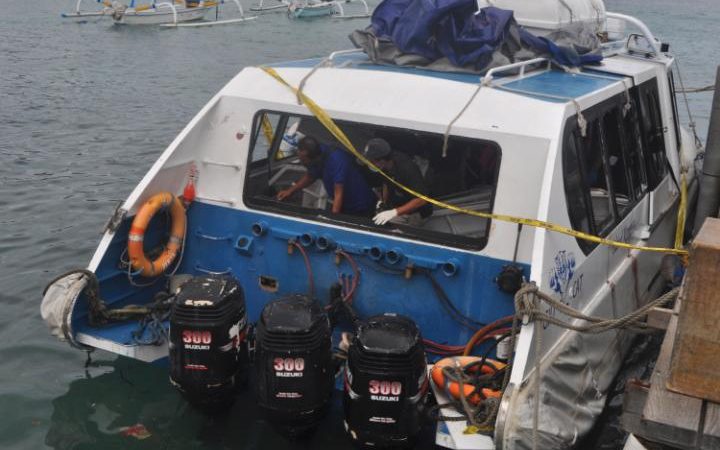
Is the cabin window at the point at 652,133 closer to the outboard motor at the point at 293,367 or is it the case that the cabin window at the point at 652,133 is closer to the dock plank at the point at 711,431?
the dock plank at the point at 711,431

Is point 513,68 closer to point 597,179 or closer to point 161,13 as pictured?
point 597,179

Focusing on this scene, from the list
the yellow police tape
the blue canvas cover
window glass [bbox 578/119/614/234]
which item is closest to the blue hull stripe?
the yellow police tape

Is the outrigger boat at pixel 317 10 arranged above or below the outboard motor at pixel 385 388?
above

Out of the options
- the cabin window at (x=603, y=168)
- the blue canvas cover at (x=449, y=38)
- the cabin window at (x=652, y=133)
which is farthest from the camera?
the cabin window at (x=652, y=133)

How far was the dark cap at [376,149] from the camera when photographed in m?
5.45

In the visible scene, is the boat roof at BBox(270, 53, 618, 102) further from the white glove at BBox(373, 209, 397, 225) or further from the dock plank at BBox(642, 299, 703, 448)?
the dock plank at BBox(642, 299, 703, 448)

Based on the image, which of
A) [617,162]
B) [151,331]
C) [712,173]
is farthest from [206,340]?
[712,173]

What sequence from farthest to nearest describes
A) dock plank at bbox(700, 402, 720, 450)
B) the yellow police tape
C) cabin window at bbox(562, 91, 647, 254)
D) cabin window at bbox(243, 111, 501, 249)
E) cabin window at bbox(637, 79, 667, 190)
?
cabin window at bbox(637, 79, 667, 190) < cabin window at bbox(243, 111, 501, 249) < cabin window at bbox(562, 91, 647, 254) < the yellow police tape < dock plank at bbox(700, 402, 720, 450)

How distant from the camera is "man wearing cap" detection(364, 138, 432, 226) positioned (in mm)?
5465

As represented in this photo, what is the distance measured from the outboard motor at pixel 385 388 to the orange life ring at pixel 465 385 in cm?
14

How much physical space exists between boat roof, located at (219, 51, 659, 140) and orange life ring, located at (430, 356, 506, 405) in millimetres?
1447

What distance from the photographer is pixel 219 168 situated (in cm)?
604

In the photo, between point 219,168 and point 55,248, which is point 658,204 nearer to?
point 219,168

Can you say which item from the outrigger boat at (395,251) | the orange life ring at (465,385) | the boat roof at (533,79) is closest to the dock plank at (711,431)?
the outrigger boat at (395,251)
